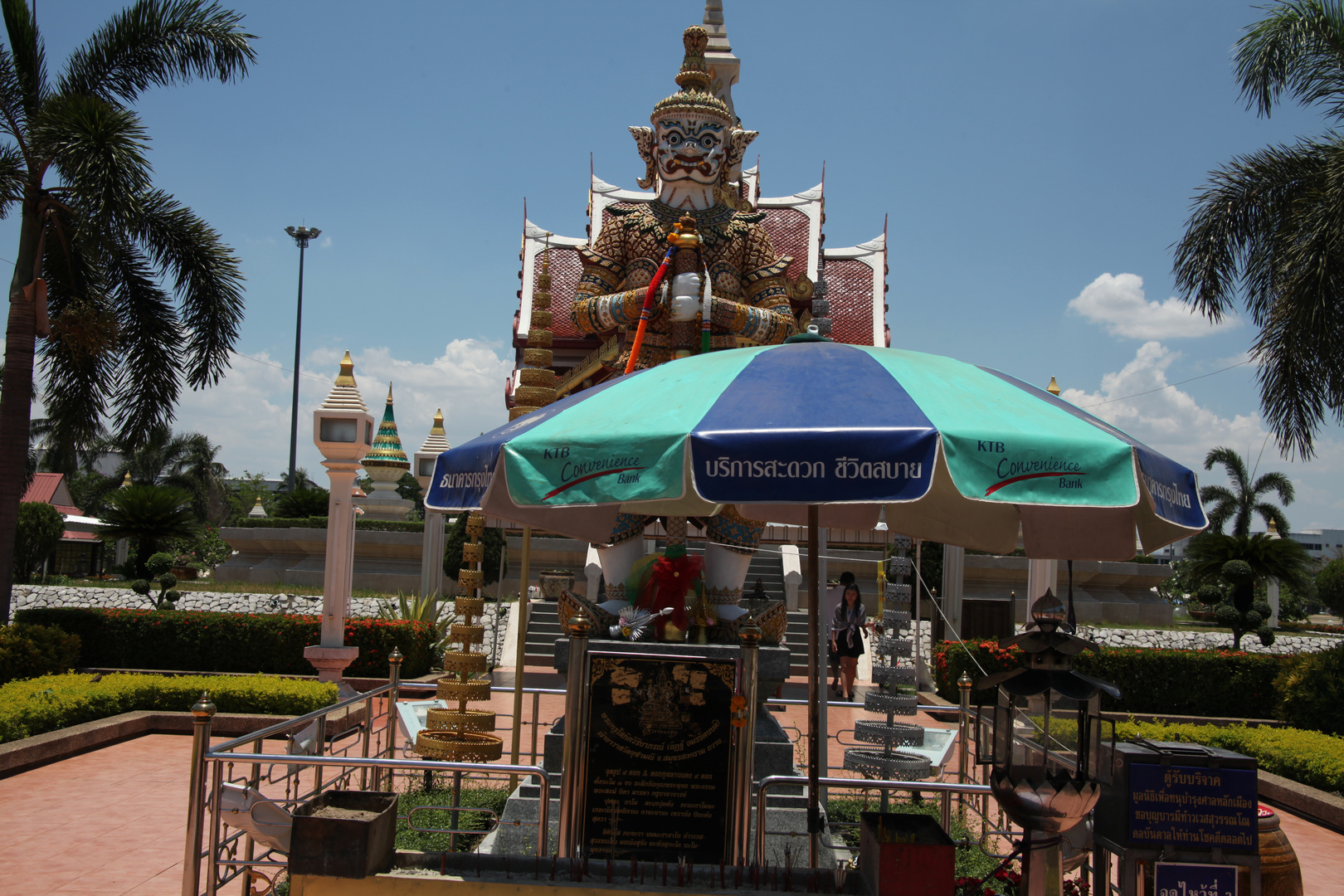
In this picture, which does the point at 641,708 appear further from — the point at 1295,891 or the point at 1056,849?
the point at 1295,891

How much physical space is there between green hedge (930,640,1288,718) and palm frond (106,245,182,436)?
471 inches

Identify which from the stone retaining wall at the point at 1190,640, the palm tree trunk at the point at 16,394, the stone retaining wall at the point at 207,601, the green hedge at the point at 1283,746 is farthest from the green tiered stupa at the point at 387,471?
the green hedge at the point at 1283,746

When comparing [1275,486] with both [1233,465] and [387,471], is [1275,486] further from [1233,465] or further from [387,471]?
[387,471]

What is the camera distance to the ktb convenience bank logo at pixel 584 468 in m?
3.45

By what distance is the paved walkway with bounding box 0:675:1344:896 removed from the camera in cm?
549

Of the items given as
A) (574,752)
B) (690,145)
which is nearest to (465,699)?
(574,752)

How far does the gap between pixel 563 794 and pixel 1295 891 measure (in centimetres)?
373

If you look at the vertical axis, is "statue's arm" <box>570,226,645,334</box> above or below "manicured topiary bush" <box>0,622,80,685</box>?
above

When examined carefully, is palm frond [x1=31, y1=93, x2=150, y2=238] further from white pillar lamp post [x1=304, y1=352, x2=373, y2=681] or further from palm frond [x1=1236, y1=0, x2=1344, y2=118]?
palm frond [x1=1236, y1=0, x2=1344, y2=118]

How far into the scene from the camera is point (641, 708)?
4.65 metres

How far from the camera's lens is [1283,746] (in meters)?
9.63

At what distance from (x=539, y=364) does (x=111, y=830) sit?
15.0ft

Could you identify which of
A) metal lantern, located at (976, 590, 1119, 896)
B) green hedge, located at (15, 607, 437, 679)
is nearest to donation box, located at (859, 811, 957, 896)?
metal lantern, located at (976, 590, 1119, 896)

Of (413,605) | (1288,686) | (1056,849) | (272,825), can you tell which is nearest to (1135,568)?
(1288,686)
